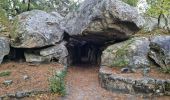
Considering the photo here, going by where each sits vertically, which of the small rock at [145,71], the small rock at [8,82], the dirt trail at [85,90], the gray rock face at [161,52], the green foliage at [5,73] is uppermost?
the gray rock face at [161,52]

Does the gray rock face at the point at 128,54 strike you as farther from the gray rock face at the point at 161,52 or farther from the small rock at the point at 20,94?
the small rock at the point at 20,94

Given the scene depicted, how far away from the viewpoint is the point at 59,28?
19.2 meters

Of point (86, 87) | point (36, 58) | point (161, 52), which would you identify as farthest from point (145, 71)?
point (36, 58)

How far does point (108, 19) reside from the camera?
617 inches

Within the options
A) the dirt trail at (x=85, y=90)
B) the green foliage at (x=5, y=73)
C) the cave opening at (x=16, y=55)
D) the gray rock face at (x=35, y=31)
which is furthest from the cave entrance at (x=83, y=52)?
the green foliage at (x=5, y=73)

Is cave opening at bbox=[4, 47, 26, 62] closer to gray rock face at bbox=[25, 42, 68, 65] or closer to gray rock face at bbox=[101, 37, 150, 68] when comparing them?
gray rock face at bbox=[25, 42, 68, 65]

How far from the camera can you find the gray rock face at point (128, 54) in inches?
619

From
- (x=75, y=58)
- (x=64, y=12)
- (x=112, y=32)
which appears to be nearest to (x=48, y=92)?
(x=112, y=32)

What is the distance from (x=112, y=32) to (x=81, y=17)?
7.57ft

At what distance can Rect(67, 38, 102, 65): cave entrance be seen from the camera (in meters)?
20.9

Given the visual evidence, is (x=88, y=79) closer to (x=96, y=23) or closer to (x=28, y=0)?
(x=96, y=23)

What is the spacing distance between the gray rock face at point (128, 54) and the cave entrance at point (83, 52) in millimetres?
3255

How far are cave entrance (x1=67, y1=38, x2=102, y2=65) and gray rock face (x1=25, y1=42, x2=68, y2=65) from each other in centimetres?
232

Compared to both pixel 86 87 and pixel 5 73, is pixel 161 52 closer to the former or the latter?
pixel 86 87
